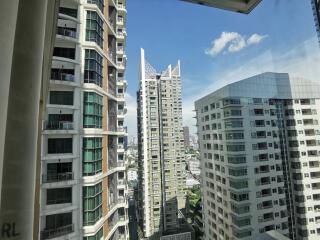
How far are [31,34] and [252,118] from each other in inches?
392

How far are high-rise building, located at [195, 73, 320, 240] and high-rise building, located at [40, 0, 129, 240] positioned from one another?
5941 mm

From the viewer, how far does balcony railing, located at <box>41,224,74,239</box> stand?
3.89m

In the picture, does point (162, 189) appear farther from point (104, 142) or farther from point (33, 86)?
point (33, 86)


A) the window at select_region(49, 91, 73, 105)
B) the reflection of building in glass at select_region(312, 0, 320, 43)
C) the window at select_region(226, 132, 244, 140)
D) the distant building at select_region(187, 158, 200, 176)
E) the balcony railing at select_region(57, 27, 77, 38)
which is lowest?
the distant building at select_region(187, 158, 200, 176)

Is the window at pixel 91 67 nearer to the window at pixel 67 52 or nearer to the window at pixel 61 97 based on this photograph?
the window at pixel 67 52

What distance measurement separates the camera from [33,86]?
21.7 inches

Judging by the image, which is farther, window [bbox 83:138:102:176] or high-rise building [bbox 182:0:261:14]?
window [bbox 83:138:102:176]

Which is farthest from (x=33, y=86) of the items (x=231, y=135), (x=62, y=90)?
(x=231, y=135)

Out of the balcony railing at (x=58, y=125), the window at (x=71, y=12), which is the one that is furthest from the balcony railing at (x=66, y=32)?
the balcony railing at (x=58, y=125)

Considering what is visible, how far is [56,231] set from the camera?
4027 mm

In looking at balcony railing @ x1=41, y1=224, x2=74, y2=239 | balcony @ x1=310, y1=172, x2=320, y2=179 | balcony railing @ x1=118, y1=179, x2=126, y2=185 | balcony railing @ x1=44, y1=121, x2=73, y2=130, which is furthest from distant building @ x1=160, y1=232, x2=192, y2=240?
balcony railing @ x1=44, y1=121, x2=73, y2=130

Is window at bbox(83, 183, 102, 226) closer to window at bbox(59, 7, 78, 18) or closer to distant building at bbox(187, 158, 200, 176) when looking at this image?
window at bbox(59, 7, 78, 18)

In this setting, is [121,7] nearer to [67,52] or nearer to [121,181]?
[67,52]

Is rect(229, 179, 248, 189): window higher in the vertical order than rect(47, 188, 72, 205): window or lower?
lower
